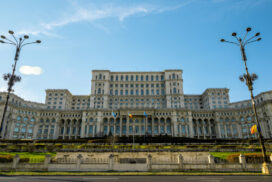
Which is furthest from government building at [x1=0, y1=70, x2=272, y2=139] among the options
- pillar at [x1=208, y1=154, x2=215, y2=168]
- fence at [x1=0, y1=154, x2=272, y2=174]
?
fence at [x1=0, y1=154, x2=272, y2=174]

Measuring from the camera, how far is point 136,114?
8681cm

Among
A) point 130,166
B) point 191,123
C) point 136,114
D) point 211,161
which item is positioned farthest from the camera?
point 191,123

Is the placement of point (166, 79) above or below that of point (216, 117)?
above

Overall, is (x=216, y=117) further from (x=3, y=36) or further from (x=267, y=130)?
(x=3, y=36)

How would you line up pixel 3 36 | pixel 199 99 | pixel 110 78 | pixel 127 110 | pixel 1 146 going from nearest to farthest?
pixel 3 36 < pixel 1 146 < pixel 127 110 < pixel 110 78 < pixel 199 99

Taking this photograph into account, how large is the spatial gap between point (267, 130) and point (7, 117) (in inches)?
4783

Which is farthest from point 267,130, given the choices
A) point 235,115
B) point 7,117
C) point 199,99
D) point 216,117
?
point 7,117

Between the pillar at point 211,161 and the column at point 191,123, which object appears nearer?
the pillar at point 211,161

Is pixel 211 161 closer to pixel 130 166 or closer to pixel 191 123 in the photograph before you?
pixel 130 166

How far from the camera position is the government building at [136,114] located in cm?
8731

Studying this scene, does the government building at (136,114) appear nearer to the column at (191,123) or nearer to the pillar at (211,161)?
the column at (191,123)

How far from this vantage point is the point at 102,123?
8969 cm

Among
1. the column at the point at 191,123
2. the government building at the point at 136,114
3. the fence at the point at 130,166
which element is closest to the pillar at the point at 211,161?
the fence at the point at 130,166

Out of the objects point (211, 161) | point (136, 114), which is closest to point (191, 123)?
point (136, 114)
